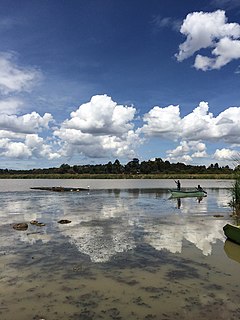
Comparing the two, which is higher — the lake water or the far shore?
the far shore

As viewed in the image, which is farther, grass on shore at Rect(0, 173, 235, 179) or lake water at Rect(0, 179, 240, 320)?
grass on shore at Rect(0, 173, 235, 179)

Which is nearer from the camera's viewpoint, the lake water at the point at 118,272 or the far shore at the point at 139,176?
the lake water at the point at 118,272

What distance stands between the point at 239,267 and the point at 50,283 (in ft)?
22.6

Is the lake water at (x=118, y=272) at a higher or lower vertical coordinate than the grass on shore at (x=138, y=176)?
lower

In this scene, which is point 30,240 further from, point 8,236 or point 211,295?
point 211,295

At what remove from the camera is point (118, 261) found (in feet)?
42.3

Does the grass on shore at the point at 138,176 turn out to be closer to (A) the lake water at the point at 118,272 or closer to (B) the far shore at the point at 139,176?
(B) the far shore at the point at 139,176

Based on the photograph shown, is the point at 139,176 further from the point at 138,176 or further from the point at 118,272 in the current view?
the point at 118,272

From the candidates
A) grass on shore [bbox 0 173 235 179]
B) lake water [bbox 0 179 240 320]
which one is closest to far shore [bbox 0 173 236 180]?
grass on shore [bbox 0 173 235 179]

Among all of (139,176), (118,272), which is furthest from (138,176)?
(118,272)

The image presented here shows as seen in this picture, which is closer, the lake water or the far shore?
the lake water

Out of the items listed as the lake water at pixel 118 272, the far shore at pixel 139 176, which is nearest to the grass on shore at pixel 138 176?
the far shore at pixel 139 176

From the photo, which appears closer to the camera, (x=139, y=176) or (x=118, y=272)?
(x=118, y=272)

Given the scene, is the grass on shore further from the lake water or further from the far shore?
the lake water
